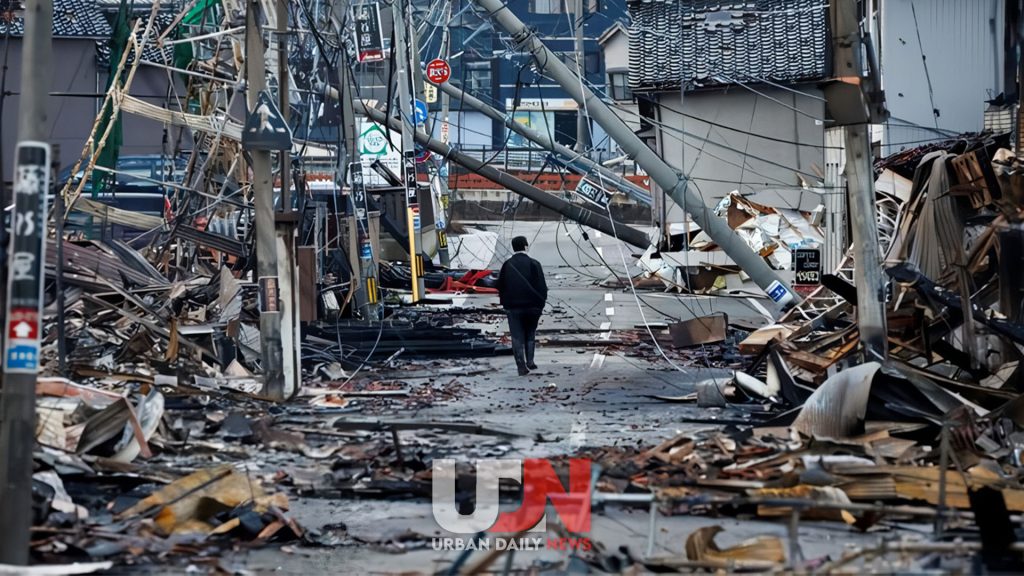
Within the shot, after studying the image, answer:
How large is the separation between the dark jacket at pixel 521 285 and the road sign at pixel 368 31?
411 inches

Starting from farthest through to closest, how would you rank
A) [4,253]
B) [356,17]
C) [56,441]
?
[356,17]
[56,441]
[4,253]

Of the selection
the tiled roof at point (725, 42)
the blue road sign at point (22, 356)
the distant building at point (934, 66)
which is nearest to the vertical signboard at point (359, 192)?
the tiled roof at point (725, 42)

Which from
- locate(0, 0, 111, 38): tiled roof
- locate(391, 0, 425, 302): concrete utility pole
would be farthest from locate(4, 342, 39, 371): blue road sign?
locate(0, 0, 111, 38): tiled roof

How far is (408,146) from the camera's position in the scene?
26.9 m

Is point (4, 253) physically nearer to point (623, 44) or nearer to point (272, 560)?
point (272, 560)

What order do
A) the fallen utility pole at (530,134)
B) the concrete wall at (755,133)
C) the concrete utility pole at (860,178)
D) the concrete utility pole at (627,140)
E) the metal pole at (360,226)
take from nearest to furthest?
the concrete utility pole at (860,178), the concrete utility pole at (627,140), the metal pole at (360,226), the fallen utility pole at (530,134), the concrete wall at (755,133)

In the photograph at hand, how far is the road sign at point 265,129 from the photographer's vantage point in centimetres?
1468

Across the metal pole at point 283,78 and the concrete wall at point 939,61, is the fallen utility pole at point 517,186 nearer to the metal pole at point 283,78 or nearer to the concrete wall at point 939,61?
the concrete wall at point 939,61

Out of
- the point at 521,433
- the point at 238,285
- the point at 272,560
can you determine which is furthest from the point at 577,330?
the point at 272,560

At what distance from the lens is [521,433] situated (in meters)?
13.1

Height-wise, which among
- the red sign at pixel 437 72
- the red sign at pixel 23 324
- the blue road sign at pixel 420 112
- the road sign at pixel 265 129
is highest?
the red sign at pixel 437 72

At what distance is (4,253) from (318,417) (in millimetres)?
4901

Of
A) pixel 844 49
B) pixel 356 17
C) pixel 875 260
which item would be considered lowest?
pixel 875 260

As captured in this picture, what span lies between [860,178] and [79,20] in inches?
1396
